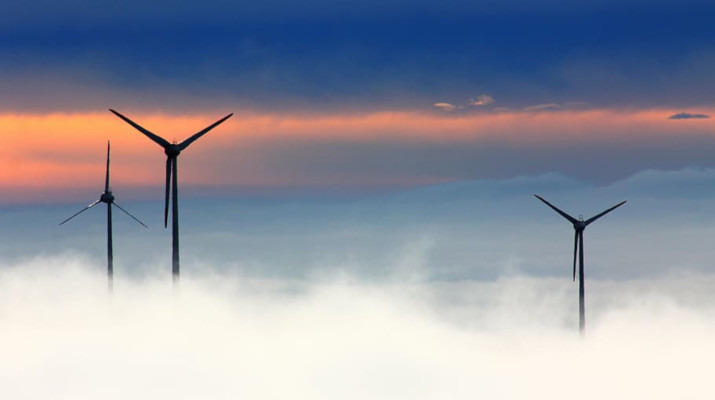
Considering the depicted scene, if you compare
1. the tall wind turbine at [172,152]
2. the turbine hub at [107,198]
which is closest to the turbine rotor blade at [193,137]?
the tall wind turbine at [172,152]

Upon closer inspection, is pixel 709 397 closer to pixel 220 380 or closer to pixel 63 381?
pixel 220 380

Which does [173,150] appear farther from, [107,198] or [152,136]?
[107,198]

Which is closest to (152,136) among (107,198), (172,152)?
(172,152)

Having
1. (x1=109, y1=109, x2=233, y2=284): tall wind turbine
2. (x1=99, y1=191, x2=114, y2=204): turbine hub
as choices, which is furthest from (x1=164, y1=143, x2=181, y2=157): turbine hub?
(x1=99, y1=191, x2=114, y2=204): turbine hub

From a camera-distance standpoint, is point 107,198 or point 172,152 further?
point 107,198

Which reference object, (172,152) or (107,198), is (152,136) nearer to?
(172,152)

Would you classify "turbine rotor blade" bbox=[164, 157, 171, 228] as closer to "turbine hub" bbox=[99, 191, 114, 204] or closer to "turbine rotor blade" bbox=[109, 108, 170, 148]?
"turbine rotor blade" bbox=[109, 108, 170, 148]

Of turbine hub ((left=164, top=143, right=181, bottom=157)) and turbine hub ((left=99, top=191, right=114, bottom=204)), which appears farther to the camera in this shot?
turbine hub ((left=99, top=191, right=114, bottom=204))

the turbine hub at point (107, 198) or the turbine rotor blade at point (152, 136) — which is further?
the turbine hub at point (107, 198)

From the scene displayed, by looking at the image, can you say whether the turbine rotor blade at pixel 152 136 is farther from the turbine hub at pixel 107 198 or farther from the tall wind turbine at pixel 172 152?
the turbine hub at pixel 107 198

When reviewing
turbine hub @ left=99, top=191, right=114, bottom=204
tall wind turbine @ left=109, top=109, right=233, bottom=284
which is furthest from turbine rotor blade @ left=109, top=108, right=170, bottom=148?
turbine hub @ left=99, top=191, right=114, bottom=204

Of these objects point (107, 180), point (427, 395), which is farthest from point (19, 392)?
point (427, 395)

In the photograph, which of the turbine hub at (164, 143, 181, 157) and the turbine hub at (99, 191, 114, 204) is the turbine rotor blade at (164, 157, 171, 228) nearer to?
the turbine hub at (164, 143, 181, 157)
